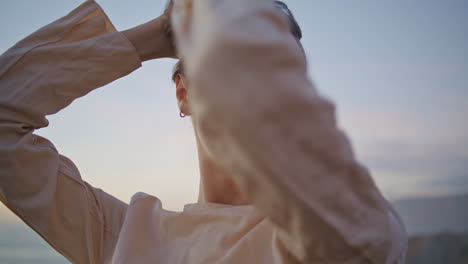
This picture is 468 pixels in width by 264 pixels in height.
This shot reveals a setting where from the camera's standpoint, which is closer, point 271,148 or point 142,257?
point 271,148

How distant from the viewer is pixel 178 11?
46 centimetres

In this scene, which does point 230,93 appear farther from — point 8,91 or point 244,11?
point 8,91

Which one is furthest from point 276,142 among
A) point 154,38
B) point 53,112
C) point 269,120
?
point 53,112

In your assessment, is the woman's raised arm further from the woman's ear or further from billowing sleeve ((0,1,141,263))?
the woman's ear

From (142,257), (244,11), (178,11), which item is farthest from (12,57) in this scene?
(244,11)

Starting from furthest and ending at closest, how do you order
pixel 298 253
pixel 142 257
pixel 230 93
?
pixel 142 257
pixel 298 253
pixel 230 93

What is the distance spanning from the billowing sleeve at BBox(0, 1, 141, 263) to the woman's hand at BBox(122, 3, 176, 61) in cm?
2

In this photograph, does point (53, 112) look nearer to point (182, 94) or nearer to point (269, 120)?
point (182, 94)

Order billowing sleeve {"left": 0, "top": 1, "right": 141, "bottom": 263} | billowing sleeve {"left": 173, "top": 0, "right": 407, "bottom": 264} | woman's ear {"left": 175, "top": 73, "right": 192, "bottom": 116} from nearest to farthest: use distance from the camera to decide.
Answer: billowing sleeve {"left": 173, "top": 0, "right": 407, "bottom": 264}, billowing sleeve {"left": 0, "top": 1, "right": 141, "bottom": 263}, woman's ear {"left": 175, "top": 73, "right": 192, "bottom": 116}

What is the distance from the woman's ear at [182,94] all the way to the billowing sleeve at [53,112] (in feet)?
0.68

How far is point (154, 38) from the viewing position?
105cm

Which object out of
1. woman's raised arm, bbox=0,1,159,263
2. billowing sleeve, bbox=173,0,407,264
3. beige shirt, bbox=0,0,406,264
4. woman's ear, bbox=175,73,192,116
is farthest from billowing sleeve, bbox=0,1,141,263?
billowing sleeve, bbox=173,0,407,264

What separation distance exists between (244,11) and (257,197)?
173mm

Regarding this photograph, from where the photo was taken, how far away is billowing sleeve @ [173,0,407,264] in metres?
0.34
